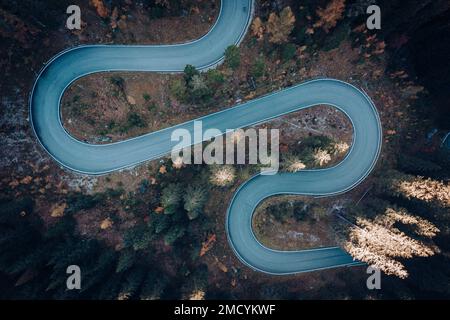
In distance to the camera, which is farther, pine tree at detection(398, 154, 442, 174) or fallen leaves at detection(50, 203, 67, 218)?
fallen leaves at detection(50, 203, 67, 218)

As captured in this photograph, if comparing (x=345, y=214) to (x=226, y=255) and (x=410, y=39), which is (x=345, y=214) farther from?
(x=410, y=39)

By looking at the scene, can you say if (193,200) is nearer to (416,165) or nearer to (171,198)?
(171,198)

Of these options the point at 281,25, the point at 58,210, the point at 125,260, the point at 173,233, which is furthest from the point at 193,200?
the point at 281,25

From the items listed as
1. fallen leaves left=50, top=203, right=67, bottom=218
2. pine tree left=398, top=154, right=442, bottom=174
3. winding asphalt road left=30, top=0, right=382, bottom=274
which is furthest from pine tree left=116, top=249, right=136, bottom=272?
pine tree left=398, top=154, right=442, bottom=174

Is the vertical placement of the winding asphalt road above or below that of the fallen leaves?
above

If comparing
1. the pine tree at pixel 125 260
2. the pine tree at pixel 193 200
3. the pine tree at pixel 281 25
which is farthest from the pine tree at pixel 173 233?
the pine tree at pixel 281 25

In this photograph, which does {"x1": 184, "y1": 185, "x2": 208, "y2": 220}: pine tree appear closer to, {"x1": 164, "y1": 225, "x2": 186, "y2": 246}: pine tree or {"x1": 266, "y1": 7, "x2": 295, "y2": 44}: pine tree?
{"x1": 164, "y1": 225, "x2": 186, "y2": 246}: pine tree

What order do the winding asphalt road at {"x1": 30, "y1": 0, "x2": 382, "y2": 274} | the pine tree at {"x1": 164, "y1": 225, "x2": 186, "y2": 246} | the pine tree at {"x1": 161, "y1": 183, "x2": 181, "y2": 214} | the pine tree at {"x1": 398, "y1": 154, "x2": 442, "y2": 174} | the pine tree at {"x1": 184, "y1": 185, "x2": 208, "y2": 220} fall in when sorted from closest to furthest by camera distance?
the pine tree at {"x1": 184, "y1": 185, "x2": 208, "y2": 220}
the pine tree at {"x1": 164, "y1": 225, "x2": 186, "y2": 246}
the pine tree at {"x1": 161, "y1": 183, "x2": 181, "y2": 214}
the pine tree at {"x1": 398, "y1": 154, "x2": 442, "y2": 174}
the winding asphalt road at {"x1": 30, "y1": 0, "x2": 382, "y2": 274}
